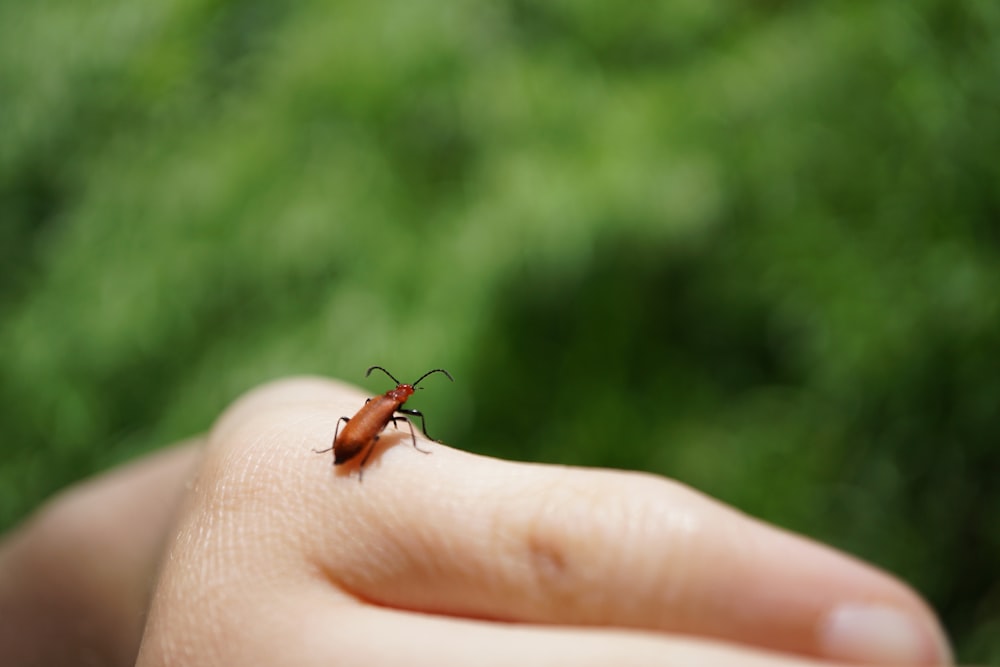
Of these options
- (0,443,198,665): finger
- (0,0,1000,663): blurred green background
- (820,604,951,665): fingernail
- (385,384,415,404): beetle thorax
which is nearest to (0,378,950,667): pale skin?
(820,604,951,665): fingernail

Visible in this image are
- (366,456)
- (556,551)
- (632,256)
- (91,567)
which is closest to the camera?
(556,551)

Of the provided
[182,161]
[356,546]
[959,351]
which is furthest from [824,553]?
[182,161]

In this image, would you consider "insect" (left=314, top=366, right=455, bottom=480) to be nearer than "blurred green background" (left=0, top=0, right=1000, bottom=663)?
Yes

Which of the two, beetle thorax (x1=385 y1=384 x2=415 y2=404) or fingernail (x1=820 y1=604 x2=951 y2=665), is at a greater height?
beetle thorax (x1=385 y1=384 x2=415 y2=404)

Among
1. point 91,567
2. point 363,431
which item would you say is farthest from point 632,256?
point 91,567

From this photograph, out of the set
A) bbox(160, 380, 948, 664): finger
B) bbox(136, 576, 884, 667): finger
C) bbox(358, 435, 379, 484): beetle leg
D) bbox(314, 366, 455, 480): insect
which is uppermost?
bbox(314, 366, 455, 480): insect

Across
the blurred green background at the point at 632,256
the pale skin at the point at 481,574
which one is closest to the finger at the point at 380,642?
the pale skin at the point at 481,574

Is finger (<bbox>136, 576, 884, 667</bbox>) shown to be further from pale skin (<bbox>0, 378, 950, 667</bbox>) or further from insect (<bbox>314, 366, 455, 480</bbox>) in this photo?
insect (<bbox>314, 366, 455, 480</bbox>)

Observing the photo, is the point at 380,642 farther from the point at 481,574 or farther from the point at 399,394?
the point at 399,394
